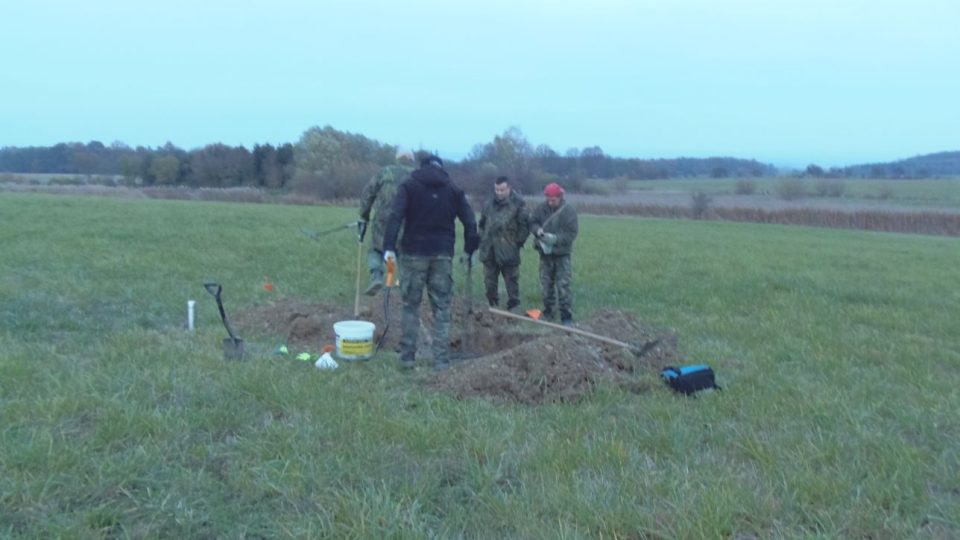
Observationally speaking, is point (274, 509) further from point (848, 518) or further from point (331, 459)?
point (848, 518)

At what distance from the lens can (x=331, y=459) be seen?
5266 millimetres

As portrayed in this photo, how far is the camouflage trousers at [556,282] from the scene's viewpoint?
1101 centimetres

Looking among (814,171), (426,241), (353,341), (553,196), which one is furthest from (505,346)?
(814,171)

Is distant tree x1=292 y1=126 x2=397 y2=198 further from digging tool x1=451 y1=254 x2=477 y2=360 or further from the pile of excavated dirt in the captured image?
digging tool x1=451 y1=254 x2=477 y2=360

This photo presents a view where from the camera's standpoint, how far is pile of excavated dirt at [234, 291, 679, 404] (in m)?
7.16

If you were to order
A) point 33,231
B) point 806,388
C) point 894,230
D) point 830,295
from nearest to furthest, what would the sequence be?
point 806,388
point 830,295
point 33,231
point 894,230

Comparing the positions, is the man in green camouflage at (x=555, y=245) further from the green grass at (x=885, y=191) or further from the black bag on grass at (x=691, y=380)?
the green grass at (x=885, y=191)

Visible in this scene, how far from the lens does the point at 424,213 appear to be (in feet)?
26.5

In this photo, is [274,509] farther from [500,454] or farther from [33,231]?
[33,231]

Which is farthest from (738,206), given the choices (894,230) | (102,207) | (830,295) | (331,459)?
(331,459)

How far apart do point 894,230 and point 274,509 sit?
46.5m

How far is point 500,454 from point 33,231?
15.7m

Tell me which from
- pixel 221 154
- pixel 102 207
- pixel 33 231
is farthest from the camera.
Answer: pixel 221 154

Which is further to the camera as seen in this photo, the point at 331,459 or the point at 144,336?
the point at 144,336
